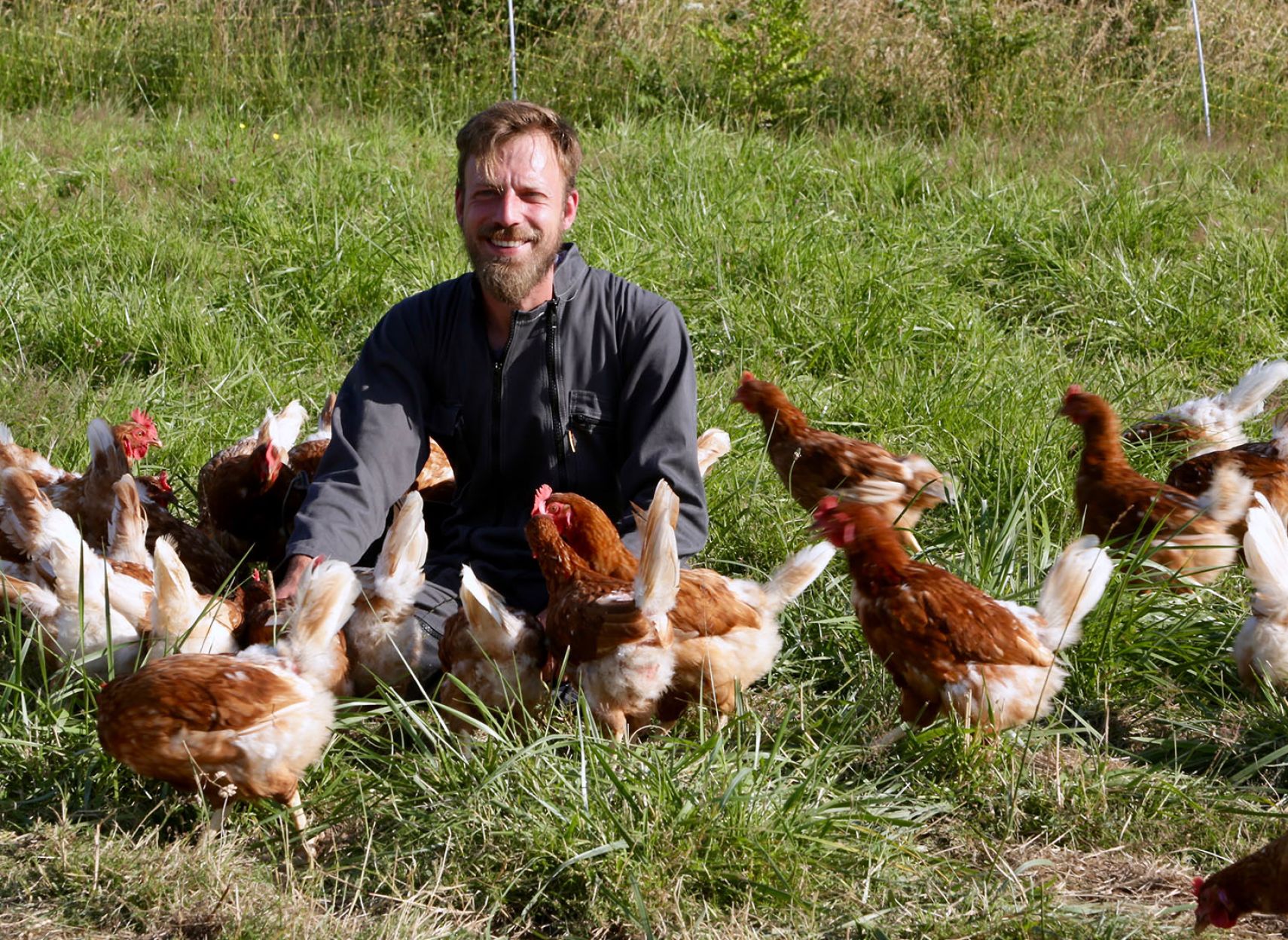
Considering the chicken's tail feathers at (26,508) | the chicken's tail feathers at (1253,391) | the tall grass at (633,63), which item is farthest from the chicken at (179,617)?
the tall grass at (633,63)

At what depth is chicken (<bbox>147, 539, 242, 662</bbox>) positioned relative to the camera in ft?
9.82

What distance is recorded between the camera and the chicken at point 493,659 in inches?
118

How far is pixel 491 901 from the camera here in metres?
2.48

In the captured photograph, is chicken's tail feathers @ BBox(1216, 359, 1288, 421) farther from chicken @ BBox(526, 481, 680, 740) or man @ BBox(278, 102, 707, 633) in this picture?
chicken @ BBox(526, 481, 680, 740)

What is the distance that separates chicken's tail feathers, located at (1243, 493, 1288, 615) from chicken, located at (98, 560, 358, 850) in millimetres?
2389

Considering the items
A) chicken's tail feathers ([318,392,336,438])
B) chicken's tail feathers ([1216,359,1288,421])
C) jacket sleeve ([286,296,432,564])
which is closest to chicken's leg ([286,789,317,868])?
jacket sleeve ([286,296,432,564])

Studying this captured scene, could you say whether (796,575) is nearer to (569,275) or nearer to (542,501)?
(542,501)

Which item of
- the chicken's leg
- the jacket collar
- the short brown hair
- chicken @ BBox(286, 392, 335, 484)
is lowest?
the chicken's leg

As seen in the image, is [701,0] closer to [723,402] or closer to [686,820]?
[723,402]

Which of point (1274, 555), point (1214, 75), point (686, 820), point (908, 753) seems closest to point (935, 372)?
Answer: point (1274, 555)

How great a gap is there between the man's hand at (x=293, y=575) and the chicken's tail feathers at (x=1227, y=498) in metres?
2.69

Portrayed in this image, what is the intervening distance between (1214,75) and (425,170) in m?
5.93

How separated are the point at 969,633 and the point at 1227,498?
130 cm

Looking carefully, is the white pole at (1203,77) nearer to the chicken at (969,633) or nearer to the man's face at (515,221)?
the chicken at (969,633)
